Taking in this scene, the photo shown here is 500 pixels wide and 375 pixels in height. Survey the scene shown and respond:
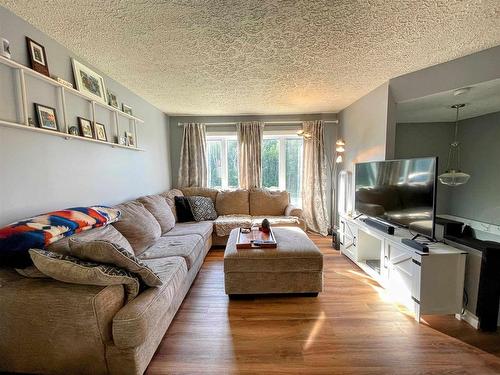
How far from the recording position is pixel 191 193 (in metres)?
3.89

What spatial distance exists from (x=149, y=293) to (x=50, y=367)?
0.61 meters

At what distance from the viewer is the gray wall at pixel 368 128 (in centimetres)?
250

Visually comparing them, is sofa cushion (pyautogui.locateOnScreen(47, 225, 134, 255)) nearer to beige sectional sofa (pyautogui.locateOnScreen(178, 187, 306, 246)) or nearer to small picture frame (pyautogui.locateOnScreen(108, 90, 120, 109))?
small picture frame (pyautogui.locateOnScreen(108, 90, 120, 109))

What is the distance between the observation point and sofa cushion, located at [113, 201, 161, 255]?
2.01m

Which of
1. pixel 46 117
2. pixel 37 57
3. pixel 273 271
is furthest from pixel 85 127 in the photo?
pixel 273 271

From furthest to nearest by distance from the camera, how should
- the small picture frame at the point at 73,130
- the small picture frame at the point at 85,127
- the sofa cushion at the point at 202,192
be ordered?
the sofa cushion at the point at 202,192 → the small picture frame at the point at 85,127 → the small picture frame at the point at 73,130

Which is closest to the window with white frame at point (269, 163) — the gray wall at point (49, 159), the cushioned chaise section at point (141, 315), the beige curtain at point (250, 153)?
the beige curtain at point (250, 153)

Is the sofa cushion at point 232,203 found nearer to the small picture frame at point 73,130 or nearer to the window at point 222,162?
the window at point 222,162

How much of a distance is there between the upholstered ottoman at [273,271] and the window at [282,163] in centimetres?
221

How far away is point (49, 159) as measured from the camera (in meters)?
1.63

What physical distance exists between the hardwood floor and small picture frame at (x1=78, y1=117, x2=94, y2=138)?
6.03ft

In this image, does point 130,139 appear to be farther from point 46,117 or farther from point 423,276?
point 423,276

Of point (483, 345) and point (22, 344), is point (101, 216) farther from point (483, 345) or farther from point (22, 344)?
point (483, 345)

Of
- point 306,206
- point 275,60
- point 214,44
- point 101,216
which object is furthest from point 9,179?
point 306,206
